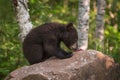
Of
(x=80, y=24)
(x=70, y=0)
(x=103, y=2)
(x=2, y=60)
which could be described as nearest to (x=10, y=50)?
(x=2, y=60)

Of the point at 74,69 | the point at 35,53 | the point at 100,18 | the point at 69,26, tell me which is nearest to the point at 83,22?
the point at 100,18

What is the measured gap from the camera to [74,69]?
707 centimetres

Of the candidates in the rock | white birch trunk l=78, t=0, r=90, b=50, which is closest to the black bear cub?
the rock

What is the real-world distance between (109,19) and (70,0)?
2.67 m

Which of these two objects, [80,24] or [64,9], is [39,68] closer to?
[80,24]

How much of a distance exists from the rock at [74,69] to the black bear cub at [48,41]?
0.60 feet

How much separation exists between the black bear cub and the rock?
0.60 ft

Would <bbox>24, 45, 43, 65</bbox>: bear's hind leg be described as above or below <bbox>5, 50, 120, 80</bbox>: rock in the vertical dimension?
above

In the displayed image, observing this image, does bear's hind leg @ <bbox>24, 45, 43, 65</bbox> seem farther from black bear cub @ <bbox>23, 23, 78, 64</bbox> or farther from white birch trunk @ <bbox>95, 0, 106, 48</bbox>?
white birch trunk @ <bbox>95, 0, 106, 48</bbox>

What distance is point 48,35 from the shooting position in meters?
7.60

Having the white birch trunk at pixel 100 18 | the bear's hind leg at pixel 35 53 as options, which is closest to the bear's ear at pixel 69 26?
the bear's hind leg at pixel 35 53

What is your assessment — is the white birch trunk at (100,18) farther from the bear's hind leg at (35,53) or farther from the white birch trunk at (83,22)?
the bear's hind leg at (35,53)

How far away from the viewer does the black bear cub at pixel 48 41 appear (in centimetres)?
757

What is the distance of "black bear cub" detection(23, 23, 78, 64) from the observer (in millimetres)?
7566
